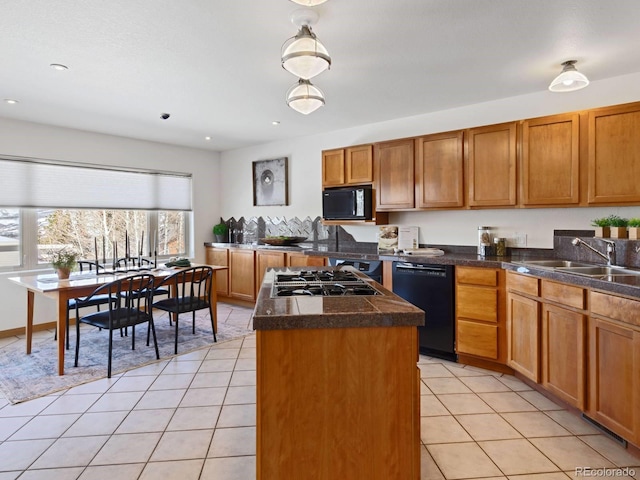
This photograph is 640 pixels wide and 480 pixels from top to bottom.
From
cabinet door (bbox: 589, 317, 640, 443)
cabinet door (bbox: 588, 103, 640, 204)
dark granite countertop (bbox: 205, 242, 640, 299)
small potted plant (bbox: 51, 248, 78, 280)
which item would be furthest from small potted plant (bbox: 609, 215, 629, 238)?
small potted plant (bbox: 51, 248, 78, 280)

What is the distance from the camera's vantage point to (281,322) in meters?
1.38

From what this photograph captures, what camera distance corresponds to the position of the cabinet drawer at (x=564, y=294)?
2.22 metres

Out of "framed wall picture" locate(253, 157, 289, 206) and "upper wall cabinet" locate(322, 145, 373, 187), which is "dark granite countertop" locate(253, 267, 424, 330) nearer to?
"upper wall cabinet" locate(322, 145, 373, 187)

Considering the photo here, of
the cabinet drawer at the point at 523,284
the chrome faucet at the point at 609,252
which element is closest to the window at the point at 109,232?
the cabinet drawer at the point at 523,284

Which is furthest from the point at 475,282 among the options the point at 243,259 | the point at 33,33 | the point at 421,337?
the point at 33,33

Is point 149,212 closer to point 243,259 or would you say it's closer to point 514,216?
point 243,259

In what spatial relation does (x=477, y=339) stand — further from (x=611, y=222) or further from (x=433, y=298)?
(x=611, y=222)

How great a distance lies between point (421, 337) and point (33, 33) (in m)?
3.60

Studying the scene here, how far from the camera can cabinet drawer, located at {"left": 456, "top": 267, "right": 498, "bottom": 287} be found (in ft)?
10.0

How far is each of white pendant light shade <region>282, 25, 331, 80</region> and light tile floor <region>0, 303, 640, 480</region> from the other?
80.0 inches

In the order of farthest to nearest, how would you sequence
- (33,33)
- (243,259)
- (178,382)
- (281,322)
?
(243,259)
(178,382)
(33,33)
(281,322)

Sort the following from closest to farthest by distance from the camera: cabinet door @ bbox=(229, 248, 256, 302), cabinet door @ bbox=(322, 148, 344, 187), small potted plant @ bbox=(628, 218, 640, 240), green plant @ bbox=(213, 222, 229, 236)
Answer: small potted plant @ bbox=(628, 218, 640, 240)
cabinet door @ bbox=(322, 148, 344, 187)
cabinet door @ bbox=(229, 248, 256, 302)
green plant @ bbox=(213, 222, 229, 236)

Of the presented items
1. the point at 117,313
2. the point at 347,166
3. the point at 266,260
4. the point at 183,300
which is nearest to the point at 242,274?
the point at 266,260

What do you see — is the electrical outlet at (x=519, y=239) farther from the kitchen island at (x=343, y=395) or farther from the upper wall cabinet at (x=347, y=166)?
the kitchen island at (x=343, y=395)
